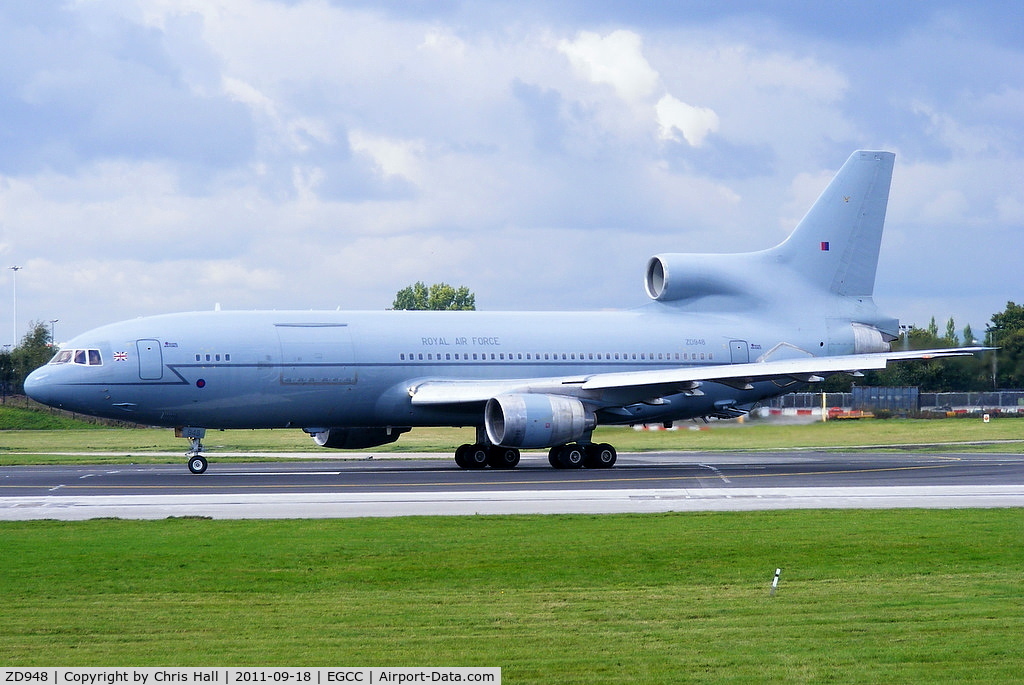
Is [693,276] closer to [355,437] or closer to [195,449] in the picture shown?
[355,437]

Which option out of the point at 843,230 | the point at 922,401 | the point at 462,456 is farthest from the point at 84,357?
the point at 922,401

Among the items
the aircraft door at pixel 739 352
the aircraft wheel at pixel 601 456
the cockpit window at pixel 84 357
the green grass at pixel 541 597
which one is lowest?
the green grass at pixel 541 597

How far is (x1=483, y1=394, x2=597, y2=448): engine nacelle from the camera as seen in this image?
1346 inches

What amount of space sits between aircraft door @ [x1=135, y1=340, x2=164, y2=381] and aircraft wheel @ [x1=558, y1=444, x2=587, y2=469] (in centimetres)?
1118

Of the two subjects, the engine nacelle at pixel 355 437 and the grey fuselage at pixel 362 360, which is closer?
the grey fuselage at pixel 362 360

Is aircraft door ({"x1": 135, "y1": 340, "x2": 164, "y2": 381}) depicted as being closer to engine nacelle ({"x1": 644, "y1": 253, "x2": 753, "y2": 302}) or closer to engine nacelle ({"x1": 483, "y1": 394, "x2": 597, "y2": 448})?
engine nacelle ({"x1": 483, "y1": 394, "x2": 597, "y2": 448})

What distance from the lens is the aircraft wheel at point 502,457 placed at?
37.3 metres

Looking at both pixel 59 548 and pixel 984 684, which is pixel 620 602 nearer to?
pixel 984 684

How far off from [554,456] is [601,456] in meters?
1.34

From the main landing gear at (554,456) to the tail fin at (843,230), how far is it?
11.8m

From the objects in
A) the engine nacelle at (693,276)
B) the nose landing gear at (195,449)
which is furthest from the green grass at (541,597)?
the engine nacelle at (693,276)

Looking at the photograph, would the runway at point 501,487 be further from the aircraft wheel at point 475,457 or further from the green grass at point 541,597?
the green grass at point 541,597

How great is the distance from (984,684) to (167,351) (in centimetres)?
2770

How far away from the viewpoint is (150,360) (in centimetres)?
3416
